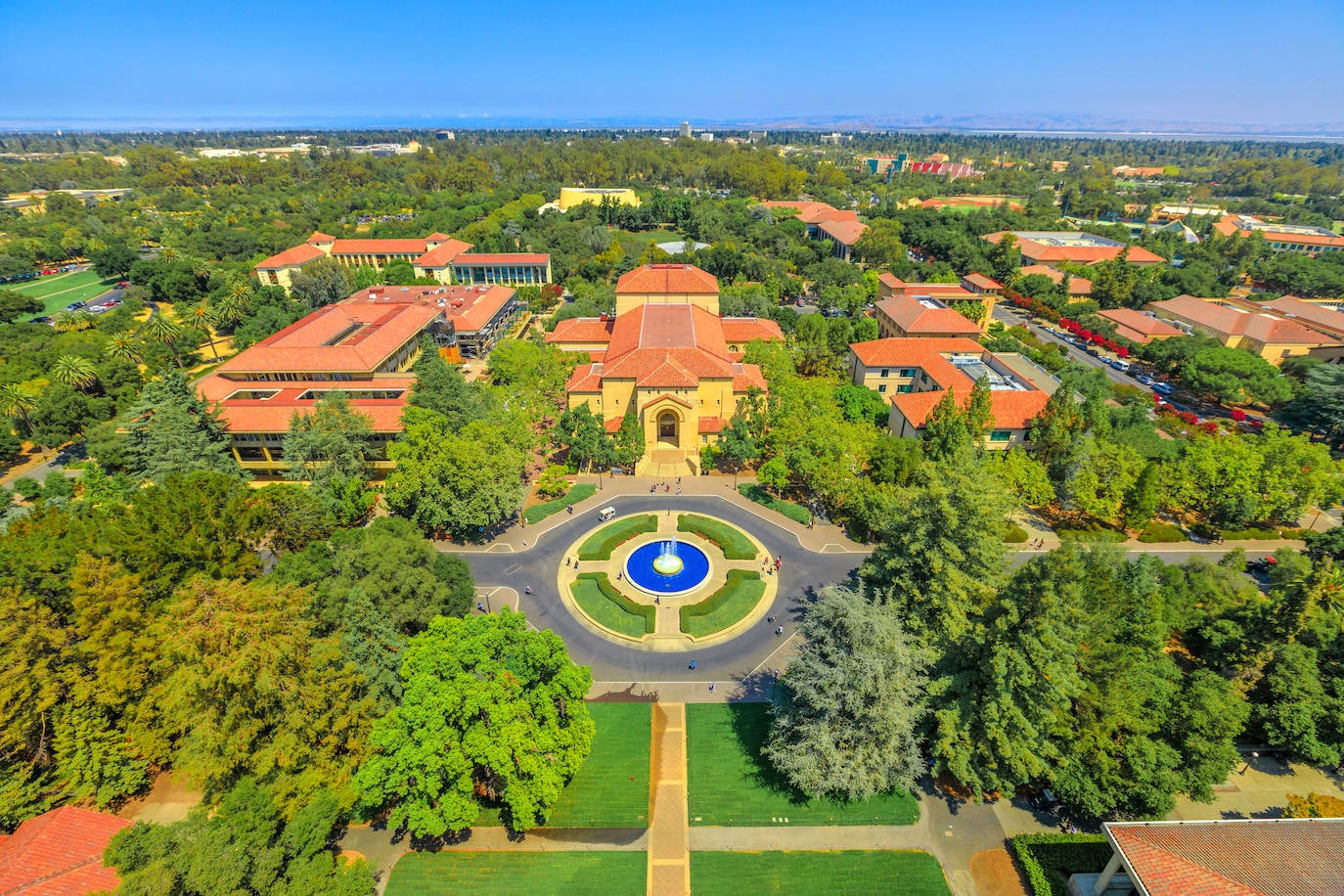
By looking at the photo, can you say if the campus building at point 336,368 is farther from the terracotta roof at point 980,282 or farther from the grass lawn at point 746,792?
the terracotta roof at point 980,282

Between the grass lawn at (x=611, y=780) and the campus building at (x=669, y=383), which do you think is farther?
the campus building at (x=669, y=383)

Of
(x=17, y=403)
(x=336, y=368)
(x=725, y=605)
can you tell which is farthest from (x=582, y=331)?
(x=17, y=403)

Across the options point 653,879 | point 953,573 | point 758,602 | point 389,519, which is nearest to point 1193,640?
point 953,573

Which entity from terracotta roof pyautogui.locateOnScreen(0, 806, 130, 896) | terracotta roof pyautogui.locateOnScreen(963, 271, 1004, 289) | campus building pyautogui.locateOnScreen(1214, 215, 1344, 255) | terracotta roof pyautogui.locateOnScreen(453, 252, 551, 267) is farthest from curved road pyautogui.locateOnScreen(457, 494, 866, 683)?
campus building pyautogui.locateOnScreen(1214, 215, 1344, 255)

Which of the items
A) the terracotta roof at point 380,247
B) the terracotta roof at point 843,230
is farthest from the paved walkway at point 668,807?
the terracotta roof at point 843,230

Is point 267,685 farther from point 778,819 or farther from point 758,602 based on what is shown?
point 758,602

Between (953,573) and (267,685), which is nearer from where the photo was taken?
(267,685)
